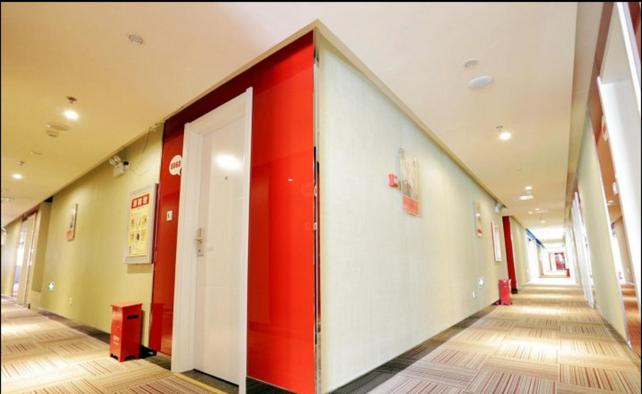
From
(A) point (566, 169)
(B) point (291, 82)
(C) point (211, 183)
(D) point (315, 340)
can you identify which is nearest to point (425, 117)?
(B) point (291, 82)

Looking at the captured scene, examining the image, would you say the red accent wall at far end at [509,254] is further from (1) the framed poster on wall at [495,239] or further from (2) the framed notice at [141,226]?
(2) the framed notice at [141,226]

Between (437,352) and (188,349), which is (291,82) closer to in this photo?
(188,349)

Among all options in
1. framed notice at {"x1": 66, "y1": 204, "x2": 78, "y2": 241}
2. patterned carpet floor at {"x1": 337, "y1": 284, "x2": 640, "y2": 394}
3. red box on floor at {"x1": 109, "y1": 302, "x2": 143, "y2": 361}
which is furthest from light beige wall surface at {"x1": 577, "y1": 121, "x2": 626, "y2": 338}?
framed notice at {"x1": 66, "y1": 204, "x2": 78, "y2": 241}

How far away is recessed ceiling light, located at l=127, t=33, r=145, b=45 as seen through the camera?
2311 mm

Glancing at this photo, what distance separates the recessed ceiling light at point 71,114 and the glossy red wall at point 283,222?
1.74 meters

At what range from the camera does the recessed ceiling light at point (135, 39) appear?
231cm

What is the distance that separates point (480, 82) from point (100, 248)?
5601 mm

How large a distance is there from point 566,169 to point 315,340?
625 centimetres

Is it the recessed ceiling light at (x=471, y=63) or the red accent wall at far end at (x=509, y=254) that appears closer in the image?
the recessed ceiling light at (x=471, y=63)

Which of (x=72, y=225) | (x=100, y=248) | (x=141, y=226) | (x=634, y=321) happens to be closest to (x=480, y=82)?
(x=634, y=321)

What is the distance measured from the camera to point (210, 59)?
8.57 ft

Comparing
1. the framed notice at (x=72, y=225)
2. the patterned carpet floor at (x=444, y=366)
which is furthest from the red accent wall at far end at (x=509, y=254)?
the framed notice at (x=72, y=225)

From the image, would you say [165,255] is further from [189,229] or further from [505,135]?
[505,135]

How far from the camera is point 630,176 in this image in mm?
1471
